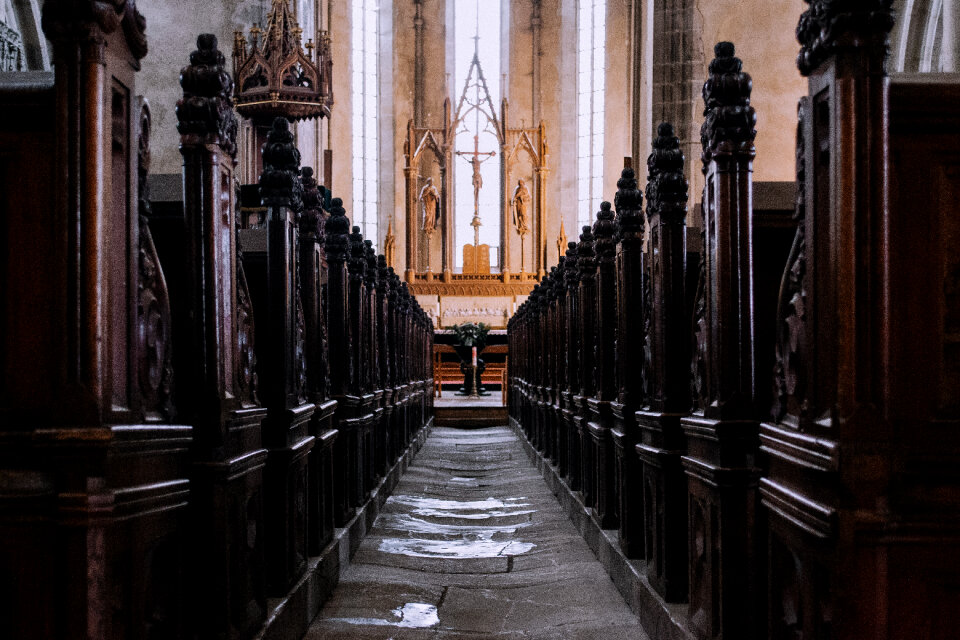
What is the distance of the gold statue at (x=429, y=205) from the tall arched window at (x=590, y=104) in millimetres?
2886

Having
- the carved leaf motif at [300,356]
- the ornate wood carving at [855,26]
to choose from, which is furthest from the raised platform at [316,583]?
the ornate wood carving at [855,26]

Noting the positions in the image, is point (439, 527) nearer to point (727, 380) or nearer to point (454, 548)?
point (454, 548)

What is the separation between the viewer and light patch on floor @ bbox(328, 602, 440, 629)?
272 centimetres

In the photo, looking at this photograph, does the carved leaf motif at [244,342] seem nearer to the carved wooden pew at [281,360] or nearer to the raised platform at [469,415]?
the carved wooden pew at [281,360]

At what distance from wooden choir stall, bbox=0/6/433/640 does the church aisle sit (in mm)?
340

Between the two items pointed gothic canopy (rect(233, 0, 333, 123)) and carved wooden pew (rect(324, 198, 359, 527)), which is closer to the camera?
carved wooden pew (rect(324, 198, 359, 527))

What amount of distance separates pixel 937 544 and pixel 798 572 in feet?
0.79

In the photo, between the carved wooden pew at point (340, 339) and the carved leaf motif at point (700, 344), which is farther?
the carved wooden pew at point (340, 339)

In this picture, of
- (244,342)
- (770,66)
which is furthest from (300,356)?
(770,66)

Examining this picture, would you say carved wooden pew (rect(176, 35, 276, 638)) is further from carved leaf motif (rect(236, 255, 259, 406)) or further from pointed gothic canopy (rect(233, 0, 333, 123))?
pointed gothic canopy (rect(233, 0, 333, 123))

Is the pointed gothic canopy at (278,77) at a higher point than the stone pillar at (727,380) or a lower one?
higher

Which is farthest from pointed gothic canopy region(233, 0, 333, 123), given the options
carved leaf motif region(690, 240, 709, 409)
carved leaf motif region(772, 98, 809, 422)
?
carved leaf motif region(772, 98, 809, 422)

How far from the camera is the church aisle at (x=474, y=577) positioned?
106 inches

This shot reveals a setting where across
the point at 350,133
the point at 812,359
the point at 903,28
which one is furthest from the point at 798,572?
the point at 350,133
